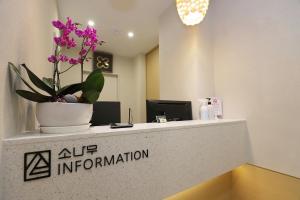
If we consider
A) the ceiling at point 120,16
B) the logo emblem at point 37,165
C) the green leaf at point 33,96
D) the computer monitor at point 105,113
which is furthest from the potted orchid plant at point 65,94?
the ceiling at point 120,16

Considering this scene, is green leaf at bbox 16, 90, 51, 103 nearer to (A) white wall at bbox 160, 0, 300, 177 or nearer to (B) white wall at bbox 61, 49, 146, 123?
(A) white wall at bbox 160, 0, 300, 177

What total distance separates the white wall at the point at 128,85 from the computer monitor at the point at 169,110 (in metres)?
2.13

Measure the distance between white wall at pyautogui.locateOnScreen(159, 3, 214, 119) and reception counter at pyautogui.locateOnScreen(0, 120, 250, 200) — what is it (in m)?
0.72

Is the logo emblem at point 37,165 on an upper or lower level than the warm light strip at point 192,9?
lower

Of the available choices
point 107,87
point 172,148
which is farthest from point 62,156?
point 107,87

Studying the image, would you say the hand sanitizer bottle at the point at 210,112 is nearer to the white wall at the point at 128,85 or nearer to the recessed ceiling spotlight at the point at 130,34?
the recessed ceiling spotlight at the point at 130,34

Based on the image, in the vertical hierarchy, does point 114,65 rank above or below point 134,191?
above

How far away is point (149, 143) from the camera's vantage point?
2.83 ft

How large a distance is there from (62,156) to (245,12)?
6.34 ft

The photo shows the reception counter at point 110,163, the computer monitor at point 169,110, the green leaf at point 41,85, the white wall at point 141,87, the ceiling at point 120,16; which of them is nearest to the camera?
the reception counter at point 110,163

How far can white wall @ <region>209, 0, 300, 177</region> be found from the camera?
123 cm

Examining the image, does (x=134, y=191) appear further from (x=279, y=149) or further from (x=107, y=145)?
(x=279, y=149)

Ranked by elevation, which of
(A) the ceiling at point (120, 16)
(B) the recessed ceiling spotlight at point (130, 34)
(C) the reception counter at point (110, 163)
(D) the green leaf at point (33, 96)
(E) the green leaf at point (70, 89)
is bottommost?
(C) the reception counter at point (110, 163)

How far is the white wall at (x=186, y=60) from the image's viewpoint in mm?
1790
